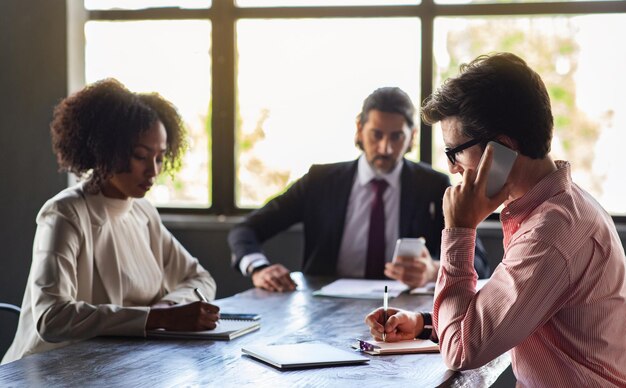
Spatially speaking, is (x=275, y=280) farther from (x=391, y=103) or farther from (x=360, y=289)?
(x=391, y=103)

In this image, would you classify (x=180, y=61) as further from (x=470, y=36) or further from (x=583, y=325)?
(x=583, y=325)

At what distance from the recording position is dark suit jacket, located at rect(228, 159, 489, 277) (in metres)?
3.77

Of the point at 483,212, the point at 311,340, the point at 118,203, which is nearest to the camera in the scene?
the point at 483,212

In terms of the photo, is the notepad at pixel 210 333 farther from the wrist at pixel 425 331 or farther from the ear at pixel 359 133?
the ear at pixel 359 133

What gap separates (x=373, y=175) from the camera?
3857 millimetres

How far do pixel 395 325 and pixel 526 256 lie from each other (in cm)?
58

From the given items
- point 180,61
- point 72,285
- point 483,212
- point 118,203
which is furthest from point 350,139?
point 483,212

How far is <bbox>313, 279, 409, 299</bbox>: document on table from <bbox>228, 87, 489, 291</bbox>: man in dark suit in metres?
0.32

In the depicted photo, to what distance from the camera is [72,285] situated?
2.60 metres

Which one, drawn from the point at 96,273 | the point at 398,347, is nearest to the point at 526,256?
the point at 398,347

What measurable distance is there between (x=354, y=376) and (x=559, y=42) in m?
3.18

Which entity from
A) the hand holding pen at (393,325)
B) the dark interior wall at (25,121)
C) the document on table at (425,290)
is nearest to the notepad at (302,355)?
the hand holding pen at (393,325)

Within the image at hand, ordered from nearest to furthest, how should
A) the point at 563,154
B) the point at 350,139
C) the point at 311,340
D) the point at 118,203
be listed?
the point at 311,340
the point at 118,203
the point at 563,154
the point at 350,139

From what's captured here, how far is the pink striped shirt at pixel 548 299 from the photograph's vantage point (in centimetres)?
170
